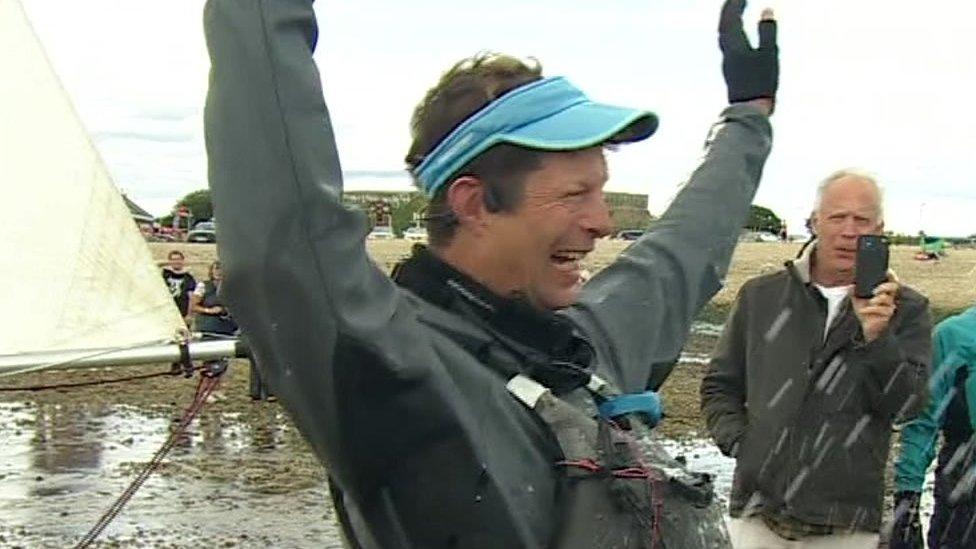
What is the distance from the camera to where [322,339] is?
6.00ft

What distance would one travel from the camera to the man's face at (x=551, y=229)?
2135 mm

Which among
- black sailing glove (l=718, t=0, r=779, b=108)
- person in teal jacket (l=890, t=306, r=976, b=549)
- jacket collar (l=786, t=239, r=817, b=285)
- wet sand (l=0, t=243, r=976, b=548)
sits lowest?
wet sand (l=0, t=243, r=976, b=548)

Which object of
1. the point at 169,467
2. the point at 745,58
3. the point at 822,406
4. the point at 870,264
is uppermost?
the point at 745,58

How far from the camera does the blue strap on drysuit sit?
218 cm

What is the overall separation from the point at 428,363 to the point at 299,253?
9.2 inches

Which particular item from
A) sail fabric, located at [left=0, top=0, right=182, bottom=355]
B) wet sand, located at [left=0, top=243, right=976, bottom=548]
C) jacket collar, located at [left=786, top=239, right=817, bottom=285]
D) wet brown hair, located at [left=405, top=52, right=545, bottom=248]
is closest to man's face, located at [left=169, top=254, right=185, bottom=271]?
wet sand, located at [left=0, top=243, right=976, bottom=548]

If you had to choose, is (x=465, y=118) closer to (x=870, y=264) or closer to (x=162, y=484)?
(x=870, y=264)

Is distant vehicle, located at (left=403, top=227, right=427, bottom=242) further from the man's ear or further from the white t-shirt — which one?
the white t-shirt

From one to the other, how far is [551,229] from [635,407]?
0.30 metres

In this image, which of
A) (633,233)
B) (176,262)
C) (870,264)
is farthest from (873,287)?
(176,262)

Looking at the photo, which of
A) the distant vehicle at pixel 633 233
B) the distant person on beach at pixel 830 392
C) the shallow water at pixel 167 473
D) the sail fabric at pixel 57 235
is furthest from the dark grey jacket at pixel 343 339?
the shallow water at pixel 167 473

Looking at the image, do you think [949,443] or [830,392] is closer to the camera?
[830,392]

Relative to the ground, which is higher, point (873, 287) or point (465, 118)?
point (465, 118)

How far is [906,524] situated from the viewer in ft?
18.3
